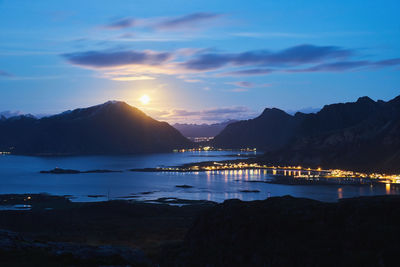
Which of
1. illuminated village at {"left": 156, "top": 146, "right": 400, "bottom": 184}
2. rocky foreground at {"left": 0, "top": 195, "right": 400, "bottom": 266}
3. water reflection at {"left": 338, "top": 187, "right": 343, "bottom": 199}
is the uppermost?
rocky foreground at {"left": 0, "top": 195, "right": 400, "bottom": 266}

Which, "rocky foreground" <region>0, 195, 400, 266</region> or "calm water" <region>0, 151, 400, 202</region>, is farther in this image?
"calm water" <region>0, 151, 400, 202</region>

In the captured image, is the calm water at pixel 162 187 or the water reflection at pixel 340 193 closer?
the water reflection at pixel 340 193

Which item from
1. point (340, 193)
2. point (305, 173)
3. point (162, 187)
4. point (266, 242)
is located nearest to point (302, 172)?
point (305, 173)

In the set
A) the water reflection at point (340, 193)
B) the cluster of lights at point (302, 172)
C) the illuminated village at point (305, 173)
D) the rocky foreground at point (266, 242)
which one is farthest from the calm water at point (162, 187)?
the rocky foreground at point (266, 242)

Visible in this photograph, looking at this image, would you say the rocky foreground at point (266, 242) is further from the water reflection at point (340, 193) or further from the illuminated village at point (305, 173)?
the illuminated village at point (305, 173)

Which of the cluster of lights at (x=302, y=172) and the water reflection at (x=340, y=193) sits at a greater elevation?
the cluster of lights at (x=302, y=172)

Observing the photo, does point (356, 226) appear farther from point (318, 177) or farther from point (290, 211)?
point (318, 177)

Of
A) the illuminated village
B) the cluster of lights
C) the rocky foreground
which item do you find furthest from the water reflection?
the rocky foreground

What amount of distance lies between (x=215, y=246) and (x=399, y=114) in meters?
165

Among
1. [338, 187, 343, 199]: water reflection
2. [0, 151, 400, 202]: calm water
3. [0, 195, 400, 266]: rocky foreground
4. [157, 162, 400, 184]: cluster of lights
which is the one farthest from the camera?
[157, 162, 400, 184]: cluster of lights

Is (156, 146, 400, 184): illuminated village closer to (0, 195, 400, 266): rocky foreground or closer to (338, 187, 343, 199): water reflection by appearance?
(338, 187, 343, 199): water reflection

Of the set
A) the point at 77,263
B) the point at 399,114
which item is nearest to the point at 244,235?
the point at 77,263

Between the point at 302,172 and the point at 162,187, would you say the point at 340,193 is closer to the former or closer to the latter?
the point at 162,187

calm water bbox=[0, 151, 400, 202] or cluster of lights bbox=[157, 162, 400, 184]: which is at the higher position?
cluster of lights bbox=[157, 162, 400, 184]
